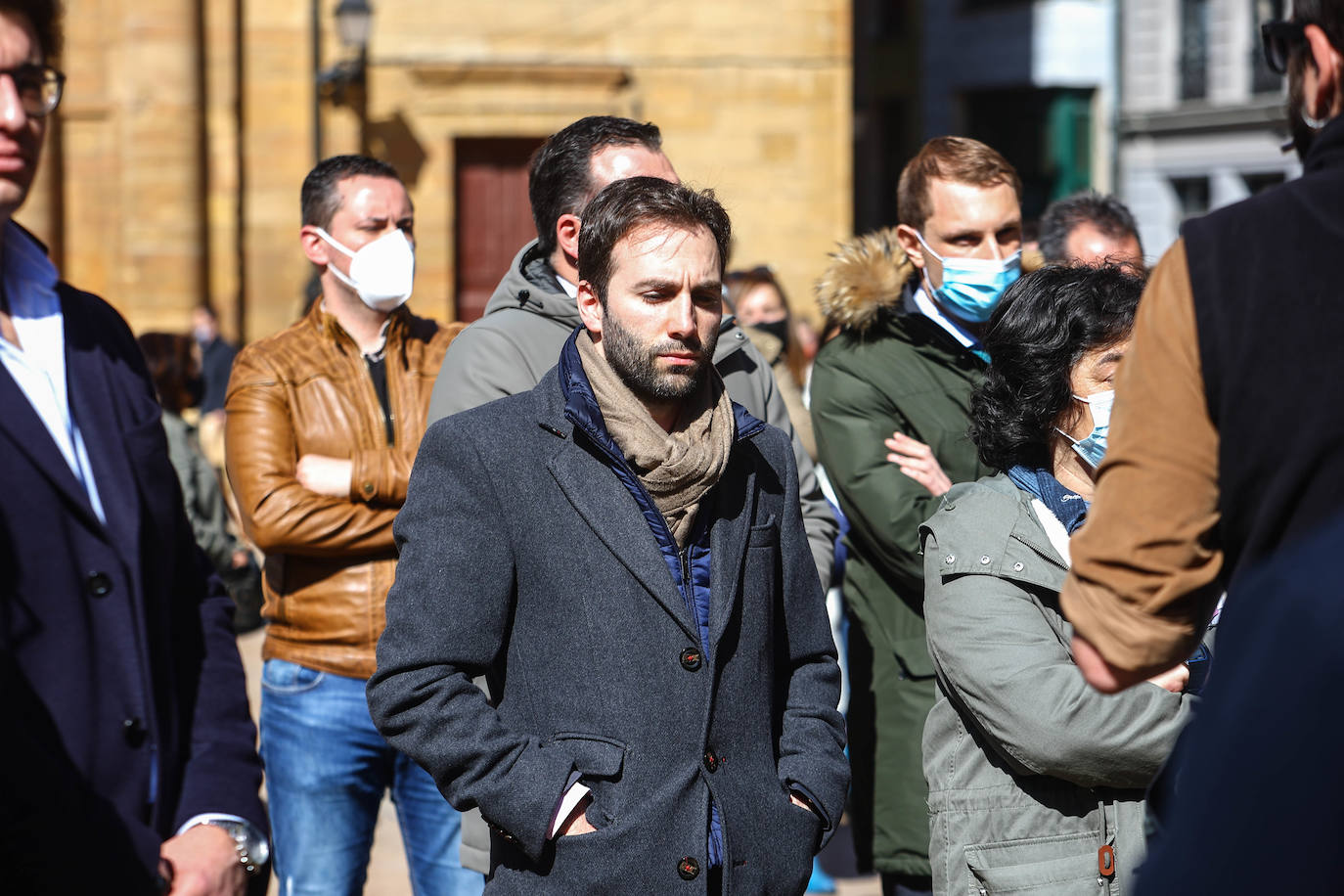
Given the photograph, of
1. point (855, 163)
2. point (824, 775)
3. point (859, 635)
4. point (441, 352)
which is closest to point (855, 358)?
point (859, 635)

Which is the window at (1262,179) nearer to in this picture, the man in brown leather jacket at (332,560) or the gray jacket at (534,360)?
the gray jacket at (534,360)

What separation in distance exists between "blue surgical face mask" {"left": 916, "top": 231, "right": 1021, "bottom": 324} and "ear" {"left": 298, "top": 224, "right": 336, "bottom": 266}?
164 cm

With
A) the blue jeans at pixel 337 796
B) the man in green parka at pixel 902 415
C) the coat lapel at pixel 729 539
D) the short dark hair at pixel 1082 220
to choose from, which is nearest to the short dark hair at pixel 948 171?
the man in green parka at pixel 902 415

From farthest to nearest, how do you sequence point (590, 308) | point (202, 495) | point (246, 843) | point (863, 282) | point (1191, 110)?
point (1191, 110)
point (202, 495)
point (863, 282)
point (590, 308)
point (246, 843)

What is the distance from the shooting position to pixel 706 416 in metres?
2.78

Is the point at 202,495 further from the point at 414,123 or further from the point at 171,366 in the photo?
the point at 414,123

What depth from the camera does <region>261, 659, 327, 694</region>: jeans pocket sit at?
3.72 m

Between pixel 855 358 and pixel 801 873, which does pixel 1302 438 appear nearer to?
pixel 801 873

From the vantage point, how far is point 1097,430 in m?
2.92

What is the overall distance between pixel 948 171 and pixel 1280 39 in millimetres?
2312

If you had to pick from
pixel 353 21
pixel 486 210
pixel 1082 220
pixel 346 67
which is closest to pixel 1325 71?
pixel 1082 220

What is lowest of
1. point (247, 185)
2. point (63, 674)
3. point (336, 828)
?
point (336, 828)

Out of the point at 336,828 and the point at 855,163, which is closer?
the point at 336,828

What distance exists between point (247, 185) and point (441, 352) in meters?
12.0
